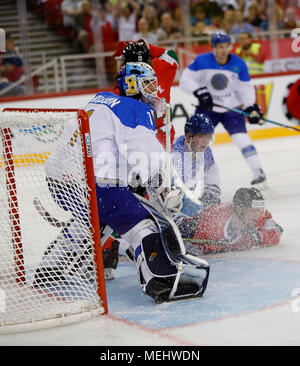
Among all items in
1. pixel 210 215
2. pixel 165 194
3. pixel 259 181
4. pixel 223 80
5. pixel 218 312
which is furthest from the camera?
pixel 223 80

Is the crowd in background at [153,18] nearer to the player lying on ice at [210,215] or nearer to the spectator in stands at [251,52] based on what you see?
the spectator in stands at [251,52]

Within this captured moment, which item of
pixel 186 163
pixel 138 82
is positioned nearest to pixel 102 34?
pixel 186 163

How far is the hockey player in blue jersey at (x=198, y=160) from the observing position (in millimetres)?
3291

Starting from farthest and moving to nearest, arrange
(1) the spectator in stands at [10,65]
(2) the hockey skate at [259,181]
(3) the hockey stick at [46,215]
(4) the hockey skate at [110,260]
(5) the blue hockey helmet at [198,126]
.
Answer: (1) the spectator in stands at [10,65]
(2) the hockey skate at [259,181]
(5) the blue hockey helmet at [198,126]
(4) the hockey skate at [110,260]
(3) the hockey stick at [46,215]

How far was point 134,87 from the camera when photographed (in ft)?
8.54

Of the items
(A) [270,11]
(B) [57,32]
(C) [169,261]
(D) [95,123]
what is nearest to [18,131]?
(D) [95,123]

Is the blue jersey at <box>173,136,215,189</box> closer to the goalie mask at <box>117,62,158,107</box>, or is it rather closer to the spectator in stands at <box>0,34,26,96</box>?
the goalie mask at <box>117,62,158,107</box>

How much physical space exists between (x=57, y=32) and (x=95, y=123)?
4.99 meters

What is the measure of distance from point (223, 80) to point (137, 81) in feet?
9.10

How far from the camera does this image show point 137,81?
2.60 m

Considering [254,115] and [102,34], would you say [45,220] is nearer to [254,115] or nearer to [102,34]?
[254,115]

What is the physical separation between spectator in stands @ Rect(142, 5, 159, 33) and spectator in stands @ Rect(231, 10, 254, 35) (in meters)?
0.83

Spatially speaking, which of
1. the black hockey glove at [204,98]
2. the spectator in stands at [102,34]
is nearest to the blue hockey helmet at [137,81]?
the black hockey glove at [204,98]
